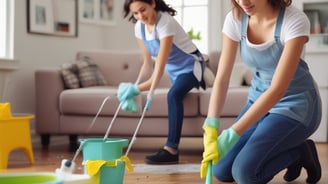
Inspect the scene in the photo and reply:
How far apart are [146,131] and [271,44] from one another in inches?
67.9

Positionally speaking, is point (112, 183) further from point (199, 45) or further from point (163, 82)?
point (199, 45)

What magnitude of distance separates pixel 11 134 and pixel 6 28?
1.22 meters

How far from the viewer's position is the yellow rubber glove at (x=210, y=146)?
164cm

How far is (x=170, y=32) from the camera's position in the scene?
294 cm

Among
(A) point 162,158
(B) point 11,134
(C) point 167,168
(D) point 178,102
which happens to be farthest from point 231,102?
(B) point 11,134

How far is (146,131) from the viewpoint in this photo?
353 centimetres

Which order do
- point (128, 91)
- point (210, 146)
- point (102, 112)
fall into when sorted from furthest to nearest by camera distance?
point (102, 112)
point (128, 91)
point (210, 146)

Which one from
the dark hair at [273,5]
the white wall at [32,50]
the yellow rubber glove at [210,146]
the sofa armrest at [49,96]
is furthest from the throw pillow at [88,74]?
the yellow rubber glove at [210,146]

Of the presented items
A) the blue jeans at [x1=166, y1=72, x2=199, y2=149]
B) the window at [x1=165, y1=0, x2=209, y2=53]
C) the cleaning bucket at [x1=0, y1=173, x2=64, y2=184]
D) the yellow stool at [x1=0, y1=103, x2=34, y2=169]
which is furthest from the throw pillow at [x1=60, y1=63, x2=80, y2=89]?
the cleaning bucket at [x1=0, y1=173, x2=64, y2=184]

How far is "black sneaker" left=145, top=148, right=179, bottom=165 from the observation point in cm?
294

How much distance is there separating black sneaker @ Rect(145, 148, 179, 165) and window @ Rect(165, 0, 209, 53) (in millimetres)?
2211

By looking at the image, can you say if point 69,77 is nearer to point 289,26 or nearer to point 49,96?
point 49,96

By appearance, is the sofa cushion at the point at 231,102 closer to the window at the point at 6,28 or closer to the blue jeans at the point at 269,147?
the blue jeans at the point at 269,147

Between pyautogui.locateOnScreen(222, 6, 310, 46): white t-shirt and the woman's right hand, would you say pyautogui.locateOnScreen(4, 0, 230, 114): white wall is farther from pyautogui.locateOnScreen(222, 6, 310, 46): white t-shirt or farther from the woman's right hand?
pyautogui.locateOnScreen(222, 6, 310, 46): white t-shirt
